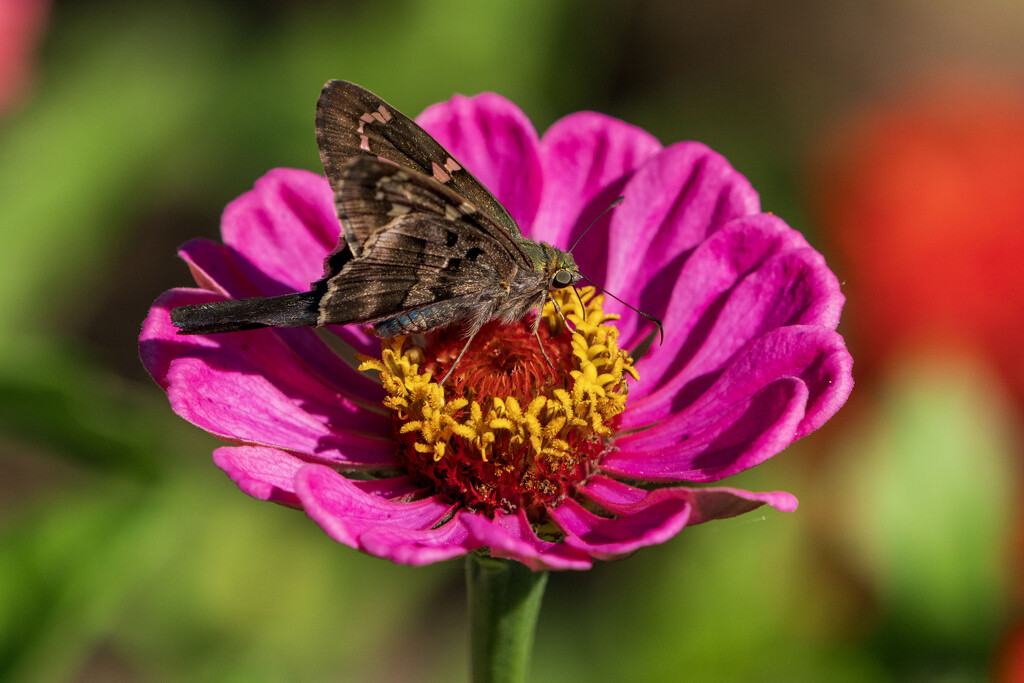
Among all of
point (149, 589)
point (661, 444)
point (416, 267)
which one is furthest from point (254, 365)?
point (149, 589)

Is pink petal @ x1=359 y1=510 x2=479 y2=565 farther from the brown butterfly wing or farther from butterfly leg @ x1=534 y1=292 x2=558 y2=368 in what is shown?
the brown butterfly wing

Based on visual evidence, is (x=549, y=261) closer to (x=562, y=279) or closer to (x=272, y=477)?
(x=562, y=279)

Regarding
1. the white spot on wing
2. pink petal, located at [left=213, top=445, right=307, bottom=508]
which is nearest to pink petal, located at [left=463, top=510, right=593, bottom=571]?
pink petal, located at [left=213, top=445, right=307, bottom=508]

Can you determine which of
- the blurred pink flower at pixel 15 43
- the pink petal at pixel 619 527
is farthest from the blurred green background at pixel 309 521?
the pink petal at pixel 619 527

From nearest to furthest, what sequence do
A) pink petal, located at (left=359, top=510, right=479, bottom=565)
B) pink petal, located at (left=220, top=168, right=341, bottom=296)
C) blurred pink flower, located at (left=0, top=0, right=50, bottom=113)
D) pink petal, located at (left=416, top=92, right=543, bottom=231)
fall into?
pink petal, located at (left=359, top=510, right=479, bottom=565), pink petal, located at (left=220, top=168, right=341, bottom=296), pink petal, located at (left=416, top=92, right=543, bottom=231), blurred pink flower, located at (left=0, top=0, right=50, bottom=113)

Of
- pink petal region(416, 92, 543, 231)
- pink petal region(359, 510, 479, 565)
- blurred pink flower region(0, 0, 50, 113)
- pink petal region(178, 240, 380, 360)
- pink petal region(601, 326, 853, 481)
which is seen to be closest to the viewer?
pink petal region(359, 510, 479, 565)

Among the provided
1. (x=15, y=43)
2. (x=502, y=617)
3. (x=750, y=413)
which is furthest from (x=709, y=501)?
(x=15, y=43)

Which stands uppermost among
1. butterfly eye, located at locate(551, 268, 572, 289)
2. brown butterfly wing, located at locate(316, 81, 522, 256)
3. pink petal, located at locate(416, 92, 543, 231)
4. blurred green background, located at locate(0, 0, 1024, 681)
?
brown butterfly wing, located at locate(316, 81, 522, 256)
